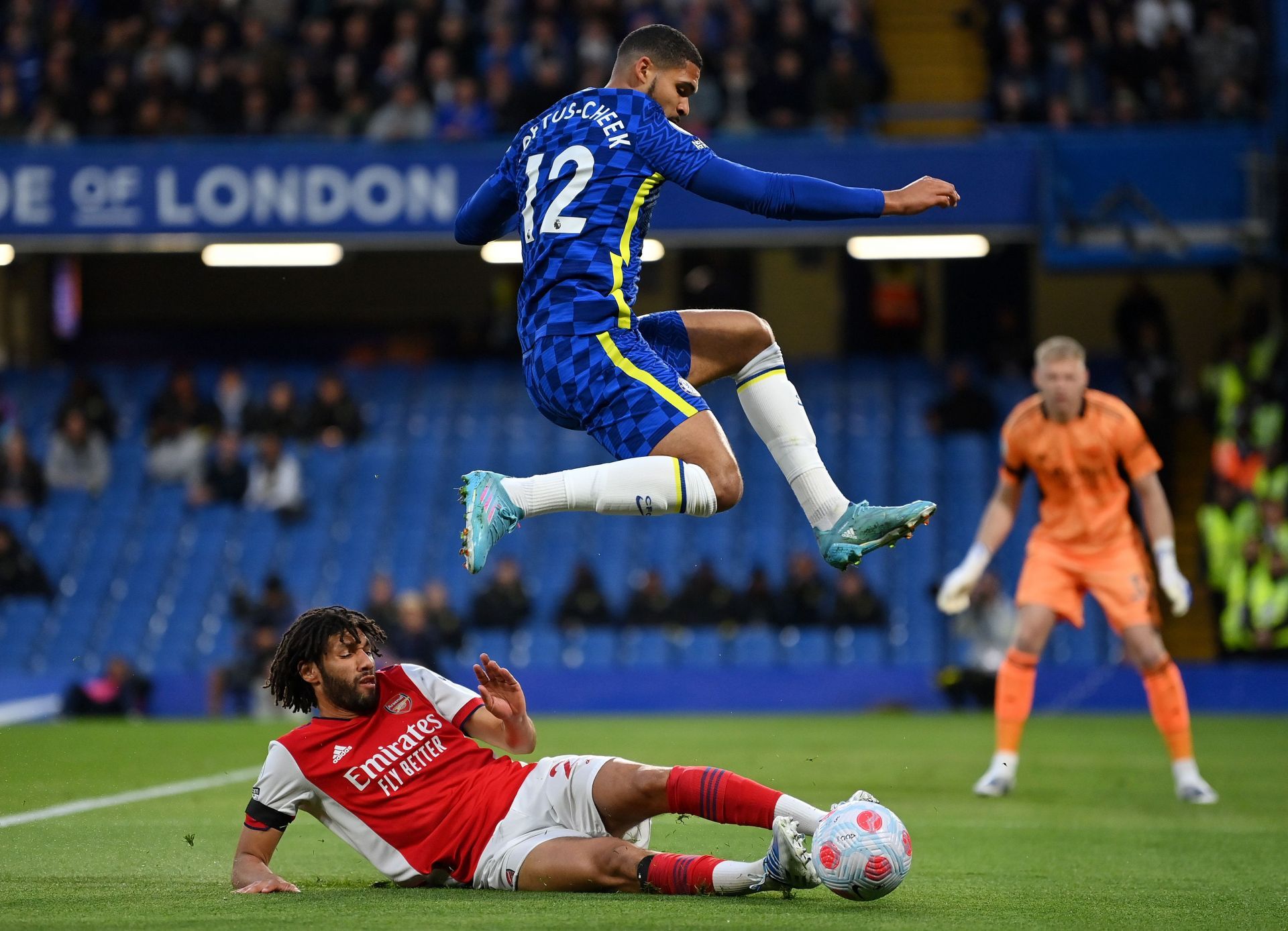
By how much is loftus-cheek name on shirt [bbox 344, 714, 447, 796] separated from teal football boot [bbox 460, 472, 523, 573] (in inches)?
22.5

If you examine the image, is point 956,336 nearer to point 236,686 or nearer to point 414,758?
point 236,686

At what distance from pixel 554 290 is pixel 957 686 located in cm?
1241

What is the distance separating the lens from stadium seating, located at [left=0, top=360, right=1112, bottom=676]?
61.2 ft

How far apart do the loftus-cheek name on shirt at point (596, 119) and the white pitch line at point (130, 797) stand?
4.25m

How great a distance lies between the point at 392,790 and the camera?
5.72 meters

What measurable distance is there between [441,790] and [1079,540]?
5.11 m

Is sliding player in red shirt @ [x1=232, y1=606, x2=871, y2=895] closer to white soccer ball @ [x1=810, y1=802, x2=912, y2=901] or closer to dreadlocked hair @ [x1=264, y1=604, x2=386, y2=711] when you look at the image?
dreadlocked hair @ [x1=264, y1=604, x2=386, y2=711]

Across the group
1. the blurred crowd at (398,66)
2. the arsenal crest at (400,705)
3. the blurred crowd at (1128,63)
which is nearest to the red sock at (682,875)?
the arsenal crest at (400,705)

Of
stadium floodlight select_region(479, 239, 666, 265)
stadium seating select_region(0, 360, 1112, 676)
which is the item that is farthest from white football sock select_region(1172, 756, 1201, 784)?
stadium floodlight select_region(479, 239, 666, 265)

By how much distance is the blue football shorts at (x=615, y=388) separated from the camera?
5840 mm

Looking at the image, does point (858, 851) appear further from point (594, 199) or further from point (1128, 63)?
point (1128, 63)

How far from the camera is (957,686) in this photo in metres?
17.5

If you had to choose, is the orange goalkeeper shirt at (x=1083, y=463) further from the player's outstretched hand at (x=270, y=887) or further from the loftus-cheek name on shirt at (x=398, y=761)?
the player's outstretched hand at (x=270, y=887)

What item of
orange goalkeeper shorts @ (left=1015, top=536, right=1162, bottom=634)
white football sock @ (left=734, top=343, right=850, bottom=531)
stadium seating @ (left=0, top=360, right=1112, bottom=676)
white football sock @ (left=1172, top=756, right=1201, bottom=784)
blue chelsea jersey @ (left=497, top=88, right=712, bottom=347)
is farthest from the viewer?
stadium seating @ (left=0, top=360, right=1112, bottom=676)
